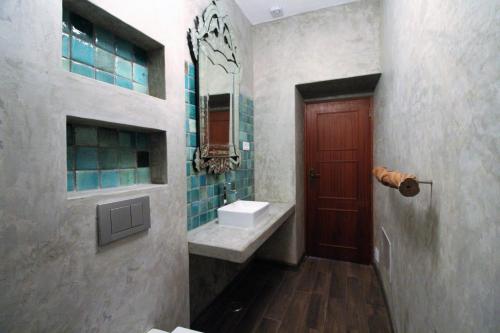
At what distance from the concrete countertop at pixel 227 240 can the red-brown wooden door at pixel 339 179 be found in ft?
4.14

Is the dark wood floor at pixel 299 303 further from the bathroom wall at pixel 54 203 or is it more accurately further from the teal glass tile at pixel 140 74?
the teal glass tile at pixel 140 74

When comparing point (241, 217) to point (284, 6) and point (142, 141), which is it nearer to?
point (142, 141)

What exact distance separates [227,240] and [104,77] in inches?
40.9

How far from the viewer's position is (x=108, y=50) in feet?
3.30

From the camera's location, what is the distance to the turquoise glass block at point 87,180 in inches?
35.0

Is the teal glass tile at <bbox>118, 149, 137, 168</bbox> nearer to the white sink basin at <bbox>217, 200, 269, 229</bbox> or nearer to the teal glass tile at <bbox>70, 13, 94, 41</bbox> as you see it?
A: the teal glass tile at <bbox>70, 13, 94, 41</bbox>

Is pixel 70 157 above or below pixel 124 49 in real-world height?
below

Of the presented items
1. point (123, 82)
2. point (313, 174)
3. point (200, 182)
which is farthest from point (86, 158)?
point (313, 174)

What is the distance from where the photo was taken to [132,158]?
3.68 ft

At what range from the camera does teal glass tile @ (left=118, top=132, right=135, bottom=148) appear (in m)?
1.07

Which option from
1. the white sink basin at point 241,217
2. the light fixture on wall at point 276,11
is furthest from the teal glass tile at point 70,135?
the light fixture on wall at point 276,11

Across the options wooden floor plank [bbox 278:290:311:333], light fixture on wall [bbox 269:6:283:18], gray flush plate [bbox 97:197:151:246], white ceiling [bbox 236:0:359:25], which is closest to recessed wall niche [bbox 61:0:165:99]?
gray flush plate [bbox 97:197:151:246]

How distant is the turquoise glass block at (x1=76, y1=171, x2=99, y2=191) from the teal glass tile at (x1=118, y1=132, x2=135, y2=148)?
19 centimetres

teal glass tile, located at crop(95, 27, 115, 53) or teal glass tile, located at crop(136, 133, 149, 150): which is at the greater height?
teal glass tile, located at crop(95, 27, 115, 53)
